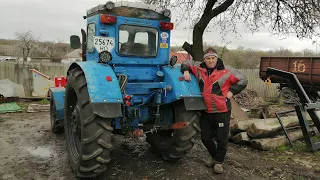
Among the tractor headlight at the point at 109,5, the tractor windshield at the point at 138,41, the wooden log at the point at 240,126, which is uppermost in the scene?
the tractor headlight at the point at 109,5

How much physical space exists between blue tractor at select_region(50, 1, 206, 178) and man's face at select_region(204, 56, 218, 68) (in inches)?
12.3

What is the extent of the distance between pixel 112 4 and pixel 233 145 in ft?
11.9

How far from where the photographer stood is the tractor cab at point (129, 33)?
13.9ft

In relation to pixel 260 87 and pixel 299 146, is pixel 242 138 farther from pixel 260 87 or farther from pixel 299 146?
pixel 260 87

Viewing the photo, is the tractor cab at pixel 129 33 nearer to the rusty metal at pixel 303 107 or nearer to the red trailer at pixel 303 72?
the rusty metal at pixel 303 107

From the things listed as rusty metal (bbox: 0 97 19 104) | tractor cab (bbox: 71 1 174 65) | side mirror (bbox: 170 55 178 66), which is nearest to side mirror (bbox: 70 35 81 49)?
tractor cab (bbox: 71 1 174 65)

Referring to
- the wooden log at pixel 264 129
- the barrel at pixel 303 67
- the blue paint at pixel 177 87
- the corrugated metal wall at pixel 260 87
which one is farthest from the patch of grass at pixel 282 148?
the corrugated metal wall at pixel 260 87

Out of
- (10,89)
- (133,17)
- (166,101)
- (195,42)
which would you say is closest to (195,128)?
(166,101)


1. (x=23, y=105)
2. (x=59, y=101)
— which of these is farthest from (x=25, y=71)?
(x=59, y=101)

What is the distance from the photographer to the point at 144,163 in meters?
4.82

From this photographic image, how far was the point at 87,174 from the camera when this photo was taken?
A: 3.79 metres

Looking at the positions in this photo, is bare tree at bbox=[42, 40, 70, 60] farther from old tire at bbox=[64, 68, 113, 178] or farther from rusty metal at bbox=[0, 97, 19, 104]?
old tire at bbox=[64, 68, 113, 178]

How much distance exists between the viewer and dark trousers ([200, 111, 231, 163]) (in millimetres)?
4344

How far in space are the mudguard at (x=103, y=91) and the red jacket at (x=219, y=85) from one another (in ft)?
4.30
